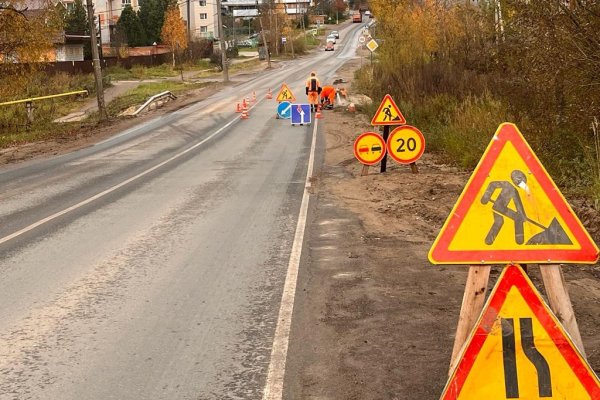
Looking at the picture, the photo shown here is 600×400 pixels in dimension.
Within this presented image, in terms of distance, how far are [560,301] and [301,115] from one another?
922 inches

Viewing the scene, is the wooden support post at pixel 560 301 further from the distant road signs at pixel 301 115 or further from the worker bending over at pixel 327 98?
the worker bending over at pixel 327 98

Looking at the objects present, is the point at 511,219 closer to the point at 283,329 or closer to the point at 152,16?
the point at 283,329

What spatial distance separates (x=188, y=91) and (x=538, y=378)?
45395 millimetres

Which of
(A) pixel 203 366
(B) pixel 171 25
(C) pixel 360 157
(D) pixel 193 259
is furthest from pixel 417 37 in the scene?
(B) pixel 171 25

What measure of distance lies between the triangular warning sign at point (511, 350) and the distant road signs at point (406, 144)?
9.94m

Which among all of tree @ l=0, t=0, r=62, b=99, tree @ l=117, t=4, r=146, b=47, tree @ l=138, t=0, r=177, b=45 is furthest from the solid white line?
tree @ l=138, t=0, r=177, b=45

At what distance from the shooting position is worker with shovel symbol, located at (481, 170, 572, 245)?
11.2 feet

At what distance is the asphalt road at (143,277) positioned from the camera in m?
4.76

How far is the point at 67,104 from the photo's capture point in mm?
43094

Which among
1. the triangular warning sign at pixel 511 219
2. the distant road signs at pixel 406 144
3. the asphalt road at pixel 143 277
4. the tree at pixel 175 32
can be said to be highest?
the tree at pixel 175 32

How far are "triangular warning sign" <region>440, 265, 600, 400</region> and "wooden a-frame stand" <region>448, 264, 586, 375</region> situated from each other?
0.38ft

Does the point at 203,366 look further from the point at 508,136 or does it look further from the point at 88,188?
the point at 88,188

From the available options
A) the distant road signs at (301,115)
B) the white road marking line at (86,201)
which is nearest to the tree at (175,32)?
the distant road signs at (301,115)

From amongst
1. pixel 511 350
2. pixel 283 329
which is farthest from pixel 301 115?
pixel 511 350
